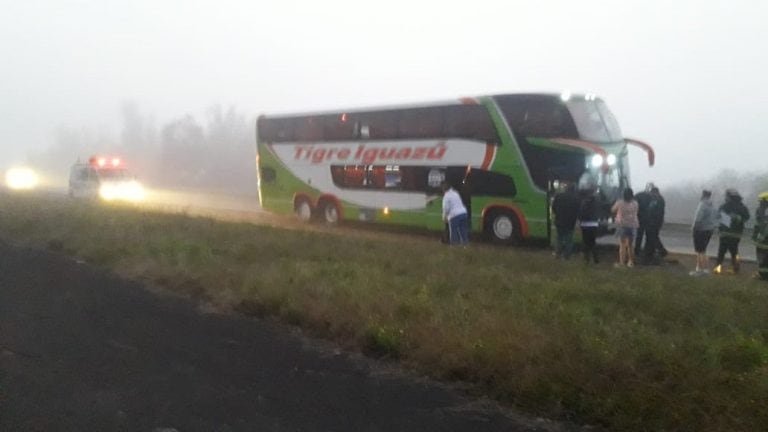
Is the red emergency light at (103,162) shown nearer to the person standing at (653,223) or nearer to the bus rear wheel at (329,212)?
the bus rear wheel at (329,212)

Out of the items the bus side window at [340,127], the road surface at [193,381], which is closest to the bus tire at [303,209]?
the bus side window at [340,127]

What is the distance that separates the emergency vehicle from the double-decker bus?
12347mm

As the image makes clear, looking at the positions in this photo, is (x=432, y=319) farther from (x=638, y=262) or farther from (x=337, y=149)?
(x=337, y=149)

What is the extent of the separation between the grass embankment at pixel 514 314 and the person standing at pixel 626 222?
250 centimetres

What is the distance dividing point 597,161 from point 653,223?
2.56 metres

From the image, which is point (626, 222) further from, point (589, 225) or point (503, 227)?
point (503, 227)

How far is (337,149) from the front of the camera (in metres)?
28.3

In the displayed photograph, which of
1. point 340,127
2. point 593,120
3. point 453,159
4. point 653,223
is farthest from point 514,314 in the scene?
point 340,127

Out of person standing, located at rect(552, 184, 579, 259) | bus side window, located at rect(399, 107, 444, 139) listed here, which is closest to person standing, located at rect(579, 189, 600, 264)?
person standing, located at rect(552, 184, 579, 259)

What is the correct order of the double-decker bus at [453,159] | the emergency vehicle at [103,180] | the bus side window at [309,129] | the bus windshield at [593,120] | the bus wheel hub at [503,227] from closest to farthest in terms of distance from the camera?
the bus windshield at [593,120] < the double-decker bus at [453,159] < the bus wheel hub at [503,227] < the bus side window at [309,129] < the emergency vehicle at [103,180]

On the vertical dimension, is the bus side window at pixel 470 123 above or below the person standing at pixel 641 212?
above

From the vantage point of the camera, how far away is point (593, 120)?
2206cm

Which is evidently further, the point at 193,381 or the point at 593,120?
the point at 593,120

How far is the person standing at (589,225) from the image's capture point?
726 inches
